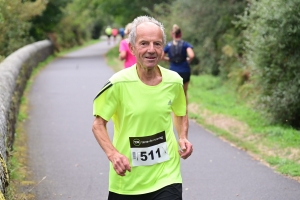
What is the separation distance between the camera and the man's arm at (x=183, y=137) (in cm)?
436

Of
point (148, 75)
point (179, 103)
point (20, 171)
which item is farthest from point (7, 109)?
point (148, 75)

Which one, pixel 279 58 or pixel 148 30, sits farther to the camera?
pixel 279 58

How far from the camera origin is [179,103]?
4492 mm

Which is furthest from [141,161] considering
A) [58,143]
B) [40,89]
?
[40,89]

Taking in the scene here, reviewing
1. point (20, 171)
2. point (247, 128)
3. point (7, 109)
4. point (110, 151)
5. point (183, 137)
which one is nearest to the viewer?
point (110, 151)

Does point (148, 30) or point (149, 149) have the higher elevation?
point (148, 30)

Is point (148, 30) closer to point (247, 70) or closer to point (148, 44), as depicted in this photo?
point (148, 44)

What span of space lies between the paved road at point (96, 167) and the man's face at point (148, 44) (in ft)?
11.7

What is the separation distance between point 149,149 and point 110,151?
0.29 m

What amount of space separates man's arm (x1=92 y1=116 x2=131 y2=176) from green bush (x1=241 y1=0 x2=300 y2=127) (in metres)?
8.02

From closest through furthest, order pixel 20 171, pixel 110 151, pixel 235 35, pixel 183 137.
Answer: pixel 110 151, pixel 183 137, pixel 20 171, pixel 235 35

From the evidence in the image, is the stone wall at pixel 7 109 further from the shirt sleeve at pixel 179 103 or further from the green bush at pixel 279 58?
the green bush at pixel 279 58

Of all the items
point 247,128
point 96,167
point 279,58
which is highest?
point 279,58

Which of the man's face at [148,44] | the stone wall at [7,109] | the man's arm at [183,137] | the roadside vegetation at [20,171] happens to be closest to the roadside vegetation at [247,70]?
the stone wall at [7,109]
